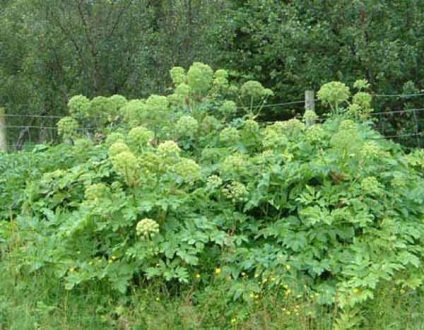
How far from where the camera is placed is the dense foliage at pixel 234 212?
16.2ft

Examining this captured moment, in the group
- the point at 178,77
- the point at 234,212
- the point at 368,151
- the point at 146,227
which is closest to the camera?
the point at 146,227

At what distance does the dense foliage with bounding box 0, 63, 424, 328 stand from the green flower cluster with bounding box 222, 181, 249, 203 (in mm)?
14

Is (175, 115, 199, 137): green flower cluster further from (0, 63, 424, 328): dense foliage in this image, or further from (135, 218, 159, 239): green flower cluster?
(135, 218, 159, 239): green flower cluster

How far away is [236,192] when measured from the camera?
5.29 meters

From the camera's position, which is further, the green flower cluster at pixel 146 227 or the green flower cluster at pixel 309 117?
the green flower cluster at pixel 309 117

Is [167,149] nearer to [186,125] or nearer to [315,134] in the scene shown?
[186,125]

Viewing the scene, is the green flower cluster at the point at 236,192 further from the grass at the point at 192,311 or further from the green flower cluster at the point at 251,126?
the green flower cluster at the point at 251,126

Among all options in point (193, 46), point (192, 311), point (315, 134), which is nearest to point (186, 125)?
point (315, 134)

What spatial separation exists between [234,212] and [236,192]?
0.25 meters

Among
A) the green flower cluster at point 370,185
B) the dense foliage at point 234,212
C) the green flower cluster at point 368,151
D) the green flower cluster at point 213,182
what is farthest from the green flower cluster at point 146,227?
the green flower cluster at point 368,151

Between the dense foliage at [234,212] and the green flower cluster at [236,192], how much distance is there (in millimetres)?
14

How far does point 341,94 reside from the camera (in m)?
6.23

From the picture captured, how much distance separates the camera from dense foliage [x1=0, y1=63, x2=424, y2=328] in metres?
4.94

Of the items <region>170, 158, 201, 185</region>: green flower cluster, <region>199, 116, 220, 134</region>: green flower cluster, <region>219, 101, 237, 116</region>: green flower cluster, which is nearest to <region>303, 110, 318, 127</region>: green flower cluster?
<region>219, 101, 237, 116</region>: green flower cluster
